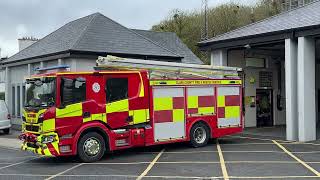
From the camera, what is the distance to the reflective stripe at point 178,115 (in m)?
15.1

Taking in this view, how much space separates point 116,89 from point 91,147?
1837 millimetres

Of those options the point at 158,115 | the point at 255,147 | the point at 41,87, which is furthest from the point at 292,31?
the point at 41,87

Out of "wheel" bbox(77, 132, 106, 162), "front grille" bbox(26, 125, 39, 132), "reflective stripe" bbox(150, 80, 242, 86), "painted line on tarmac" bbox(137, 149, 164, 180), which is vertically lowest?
"painted line on tarmac" bbox(137, 149, 164, 180)

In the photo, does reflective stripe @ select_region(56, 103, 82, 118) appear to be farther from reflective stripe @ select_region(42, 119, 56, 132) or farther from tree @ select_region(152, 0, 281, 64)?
tree @ select_region(152, 0, 281, 64)

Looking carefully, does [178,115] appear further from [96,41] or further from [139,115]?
[96,41]

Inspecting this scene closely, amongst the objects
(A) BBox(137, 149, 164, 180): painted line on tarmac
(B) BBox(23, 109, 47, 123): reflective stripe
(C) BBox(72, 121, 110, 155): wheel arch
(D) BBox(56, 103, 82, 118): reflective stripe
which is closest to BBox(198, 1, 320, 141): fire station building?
(A) BBox(137, 149, 164, 180): painted line on tarmac

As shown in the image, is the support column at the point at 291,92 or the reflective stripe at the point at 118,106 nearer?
the reflective stripe at the point at 118,106

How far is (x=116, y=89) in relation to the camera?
13.7 meters

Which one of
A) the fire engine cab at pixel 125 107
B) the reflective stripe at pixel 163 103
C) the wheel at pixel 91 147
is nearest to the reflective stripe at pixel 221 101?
the fire engine cab at pixel 125 107

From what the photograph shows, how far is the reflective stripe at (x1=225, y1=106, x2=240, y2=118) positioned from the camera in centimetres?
1650

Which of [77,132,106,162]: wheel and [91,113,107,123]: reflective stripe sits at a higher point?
[91,113,107,123]: reflective stripe

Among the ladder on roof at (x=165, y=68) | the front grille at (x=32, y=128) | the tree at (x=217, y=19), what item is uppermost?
the tree at (x=217, y=19)

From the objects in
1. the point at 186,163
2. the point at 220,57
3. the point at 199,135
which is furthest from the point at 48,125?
the point at 220,57

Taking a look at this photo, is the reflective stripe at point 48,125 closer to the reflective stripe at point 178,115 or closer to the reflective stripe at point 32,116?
the reflective stripe at point 32,116
